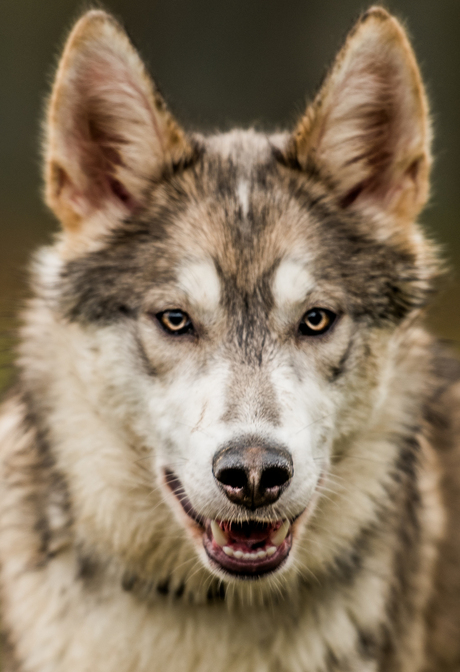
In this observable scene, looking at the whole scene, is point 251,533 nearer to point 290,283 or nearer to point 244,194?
point 290,283

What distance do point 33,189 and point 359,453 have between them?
→ 9996mm

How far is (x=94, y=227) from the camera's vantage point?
2930 mm

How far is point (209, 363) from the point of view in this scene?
256 cm

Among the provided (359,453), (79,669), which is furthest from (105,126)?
(79,669)

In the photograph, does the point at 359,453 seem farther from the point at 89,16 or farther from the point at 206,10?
the point at 206,10

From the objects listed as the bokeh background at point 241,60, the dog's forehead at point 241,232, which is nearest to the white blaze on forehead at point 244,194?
the dog's forehead at point 241,232

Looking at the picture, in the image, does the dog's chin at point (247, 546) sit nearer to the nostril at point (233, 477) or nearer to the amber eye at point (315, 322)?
the nostril at point (233, 477)

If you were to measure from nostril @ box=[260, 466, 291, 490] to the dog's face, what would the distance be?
5cm

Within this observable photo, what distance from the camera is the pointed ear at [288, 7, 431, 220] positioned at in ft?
8.73

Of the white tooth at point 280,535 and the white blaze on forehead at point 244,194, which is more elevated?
the white blaze on forehead at point 244,194

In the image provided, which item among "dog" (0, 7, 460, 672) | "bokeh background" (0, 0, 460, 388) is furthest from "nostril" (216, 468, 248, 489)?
"bokeh background" (0, 0, 460, 388)

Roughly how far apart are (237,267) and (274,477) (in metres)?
0.76

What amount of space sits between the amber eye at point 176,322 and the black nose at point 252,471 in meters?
0.55

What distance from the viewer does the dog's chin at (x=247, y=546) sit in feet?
8.02
